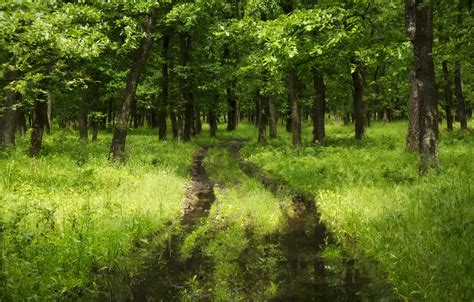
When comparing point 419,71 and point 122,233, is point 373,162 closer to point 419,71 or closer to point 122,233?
point 419,71

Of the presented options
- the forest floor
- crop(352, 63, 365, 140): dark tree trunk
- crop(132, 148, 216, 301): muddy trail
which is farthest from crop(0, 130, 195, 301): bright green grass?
crop(352, 63, 365, 140): dark tree trunk

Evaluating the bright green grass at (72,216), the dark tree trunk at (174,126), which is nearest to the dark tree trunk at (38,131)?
the bright green grass at (72,216)

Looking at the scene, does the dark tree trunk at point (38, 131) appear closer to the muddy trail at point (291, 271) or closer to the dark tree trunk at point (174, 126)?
the muddy trail at point (291, 271)

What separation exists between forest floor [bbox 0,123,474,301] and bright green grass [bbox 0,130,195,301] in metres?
0.03

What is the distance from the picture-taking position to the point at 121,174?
1545 cm

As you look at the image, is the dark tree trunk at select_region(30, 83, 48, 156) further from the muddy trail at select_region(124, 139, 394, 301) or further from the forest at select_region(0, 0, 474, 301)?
the muddy trail at select_region(124, 139, 394, 301)

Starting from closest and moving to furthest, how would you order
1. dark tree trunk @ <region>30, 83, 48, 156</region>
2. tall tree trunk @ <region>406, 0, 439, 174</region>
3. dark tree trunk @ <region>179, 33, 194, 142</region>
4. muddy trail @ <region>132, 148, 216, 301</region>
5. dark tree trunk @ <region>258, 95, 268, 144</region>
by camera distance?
muddy trail @ <region>132, 148, 216, 301</region> < tall tree trunk @ <region>406, 0, 439, 174</region> < dark tree trunk @ <region>30, 83, 48, 156</region> < dark tree trunk @ <region>179, 33, 194, 142</region> < dark tree trunk @ <region>258, 95, 268, 144</region>

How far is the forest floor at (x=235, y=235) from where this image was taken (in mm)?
6895

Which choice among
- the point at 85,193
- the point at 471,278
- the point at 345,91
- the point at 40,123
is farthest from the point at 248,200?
the point at 345,91

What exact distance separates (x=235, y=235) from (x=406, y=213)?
153 inches

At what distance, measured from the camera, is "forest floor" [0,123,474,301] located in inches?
271

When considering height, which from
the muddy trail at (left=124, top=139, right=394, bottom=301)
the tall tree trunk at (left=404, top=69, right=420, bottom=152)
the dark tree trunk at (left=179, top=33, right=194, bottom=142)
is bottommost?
the muddy trail at (left=124, top=139, right=394, bottom=301)

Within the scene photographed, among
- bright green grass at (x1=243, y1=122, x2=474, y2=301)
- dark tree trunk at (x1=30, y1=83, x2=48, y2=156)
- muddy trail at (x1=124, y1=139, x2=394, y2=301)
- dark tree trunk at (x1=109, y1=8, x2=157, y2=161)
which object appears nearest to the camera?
bright green grass at (x1=243, y1=122, x2=474, y2=301)

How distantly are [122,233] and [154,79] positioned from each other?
27.0 meters
